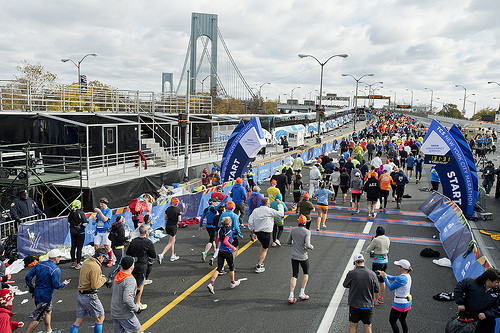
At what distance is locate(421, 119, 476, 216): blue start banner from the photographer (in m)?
12.8

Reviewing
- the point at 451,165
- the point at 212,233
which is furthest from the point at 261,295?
the point at 451,165

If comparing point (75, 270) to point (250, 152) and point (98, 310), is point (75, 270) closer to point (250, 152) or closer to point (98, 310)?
point (98, 310)

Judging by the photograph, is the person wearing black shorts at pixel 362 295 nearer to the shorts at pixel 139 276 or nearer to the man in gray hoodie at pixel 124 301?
the man in gray hoodie at pixel 124 301

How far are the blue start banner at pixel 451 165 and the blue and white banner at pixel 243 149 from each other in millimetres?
6484

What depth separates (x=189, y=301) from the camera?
7.36 metres

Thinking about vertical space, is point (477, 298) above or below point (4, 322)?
above

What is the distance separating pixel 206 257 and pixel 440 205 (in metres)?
7.72

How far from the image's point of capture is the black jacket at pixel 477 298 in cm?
501

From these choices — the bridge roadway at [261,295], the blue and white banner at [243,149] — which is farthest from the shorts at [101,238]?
the blue and white banner at [243,149]

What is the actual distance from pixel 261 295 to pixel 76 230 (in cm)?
445

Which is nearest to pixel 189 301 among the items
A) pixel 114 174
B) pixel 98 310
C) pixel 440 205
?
pixel 98 310

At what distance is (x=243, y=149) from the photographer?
1677cm

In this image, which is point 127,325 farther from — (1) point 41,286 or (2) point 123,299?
(1) point 41,286

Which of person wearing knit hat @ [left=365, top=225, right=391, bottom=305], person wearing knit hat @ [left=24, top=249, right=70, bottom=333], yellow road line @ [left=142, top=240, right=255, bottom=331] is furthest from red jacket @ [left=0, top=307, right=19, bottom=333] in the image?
person wearing knit hat @ [left=365, top=225, right=391, bottom=305]
